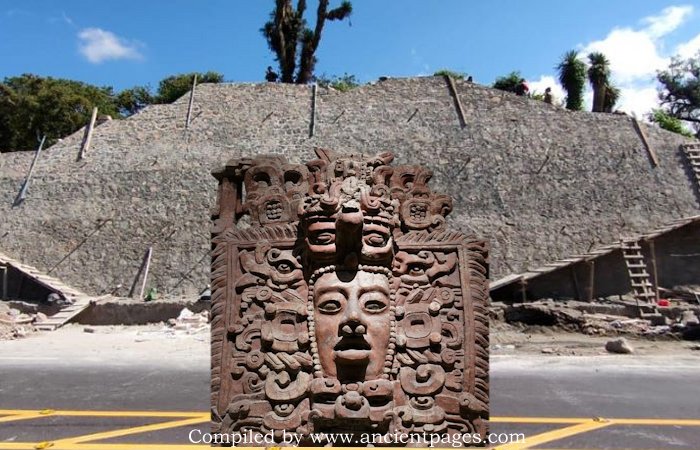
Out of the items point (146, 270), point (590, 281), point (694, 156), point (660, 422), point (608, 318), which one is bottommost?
point (660, 422)

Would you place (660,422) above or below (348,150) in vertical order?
below

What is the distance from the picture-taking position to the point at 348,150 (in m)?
18.2

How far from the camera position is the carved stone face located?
2.95 m

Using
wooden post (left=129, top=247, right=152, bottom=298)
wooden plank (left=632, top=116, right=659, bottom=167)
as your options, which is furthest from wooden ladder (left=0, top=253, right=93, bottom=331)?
wooden plank (left=632, top=116, right=659, bottom=167)

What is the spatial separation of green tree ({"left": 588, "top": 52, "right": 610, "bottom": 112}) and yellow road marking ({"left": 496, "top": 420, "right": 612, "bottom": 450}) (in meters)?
20.8

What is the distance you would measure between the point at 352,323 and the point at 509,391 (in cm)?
446

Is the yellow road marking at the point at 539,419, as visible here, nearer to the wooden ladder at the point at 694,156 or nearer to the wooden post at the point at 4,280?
the wooden ladder at the point at 694,156

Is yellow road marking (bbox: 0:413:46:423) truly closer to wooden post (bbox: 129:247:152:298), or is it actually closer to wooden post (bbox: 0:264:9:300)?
wooden post (bbox: 129:247:152:298)

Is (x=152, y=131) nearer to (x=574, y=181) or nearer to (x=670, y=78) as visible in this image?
(x=574, y=181)

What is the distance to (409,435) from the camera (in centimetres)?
288

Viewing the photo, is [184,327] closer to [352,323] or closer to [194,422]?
[194,422]

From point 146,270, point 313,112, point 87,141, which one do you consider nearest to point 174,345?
point 146,270

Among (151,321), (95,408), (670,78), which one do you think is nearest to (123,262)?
(151,321)

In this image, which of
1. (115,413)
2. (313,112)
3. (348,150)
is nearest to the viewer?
(115,413)
